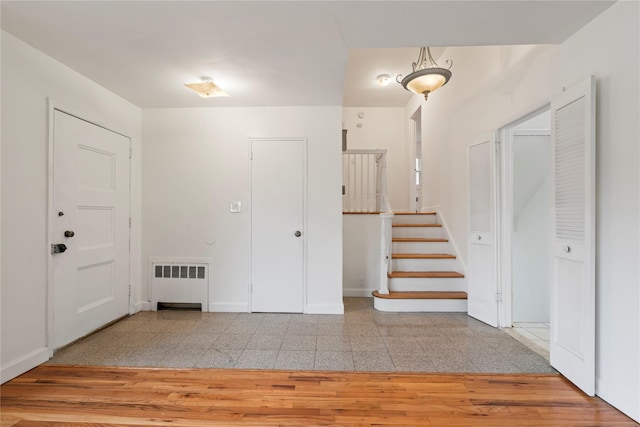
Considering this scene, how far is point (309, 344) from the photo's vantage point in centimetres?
272

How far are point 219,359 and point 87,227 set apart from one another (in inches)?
71.8

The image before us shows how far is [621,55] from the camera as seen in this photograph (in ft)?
5.96

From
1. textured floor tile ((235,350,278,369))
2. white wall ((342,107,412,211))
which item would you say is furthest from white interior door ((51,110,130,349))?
white wall ((342,107,412,211))

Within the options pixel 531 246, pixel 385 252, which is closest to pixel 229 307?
pixel 385 252

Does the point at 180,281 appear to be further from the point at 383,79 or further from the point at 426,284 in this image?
the point at 383,79

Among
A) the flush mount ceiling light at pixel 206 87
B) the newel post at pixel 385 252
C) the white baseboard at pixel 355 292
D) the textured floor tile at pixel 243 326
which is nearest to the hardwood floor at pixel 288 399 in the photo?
the textured floor tile at pixel 243 326

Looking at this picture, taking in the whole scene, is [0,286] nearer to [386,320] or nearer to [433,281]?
[386,320]

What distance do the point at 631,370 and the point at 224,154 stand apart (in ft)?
12.7

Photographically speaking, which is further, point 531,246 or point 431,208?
point 431,208

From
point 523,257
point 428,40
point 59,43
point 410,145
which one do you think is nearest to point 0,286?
point 59,43

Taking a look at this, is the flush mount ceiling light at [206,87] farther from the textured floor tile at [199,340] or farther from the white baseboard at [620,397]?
the white baseboard at [620,397]

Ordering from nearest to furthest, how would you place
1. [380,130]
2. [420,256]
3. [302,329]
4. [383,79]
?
[302,329]
[420,256]
[383,79]
[380,130]

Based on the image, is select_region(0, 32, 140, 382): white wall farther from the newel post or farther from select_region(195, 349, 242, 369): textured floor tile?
the newel post

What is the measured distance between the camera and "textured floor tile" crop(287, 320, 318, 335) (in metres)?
2.99
